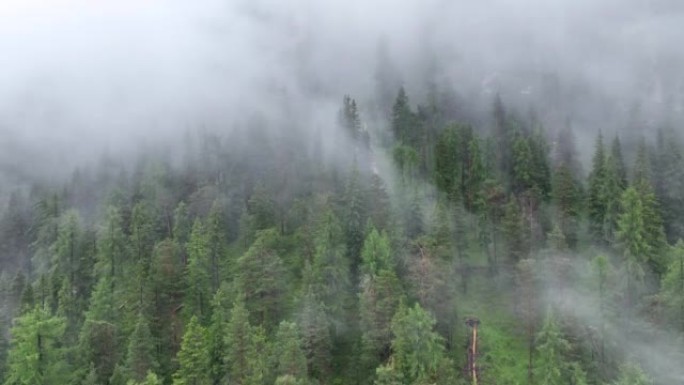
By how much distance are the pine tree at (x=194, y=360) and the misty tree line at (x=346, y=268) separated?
0.16 m

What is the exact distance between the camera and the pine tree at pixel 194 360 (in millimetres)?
59969

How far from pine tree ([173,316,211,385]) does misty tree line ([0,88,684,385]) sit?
160 millimetres

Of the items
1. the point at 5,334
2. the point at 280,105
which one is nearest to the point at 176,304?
the point at 5,334

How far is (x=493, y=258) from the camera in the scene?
8569 cm

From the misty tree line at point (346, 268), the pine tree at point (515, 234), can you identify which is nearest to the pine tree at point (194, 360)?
the misty tree line at point (346, 268)

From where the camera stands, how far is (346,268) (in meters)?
Answer: 73.3

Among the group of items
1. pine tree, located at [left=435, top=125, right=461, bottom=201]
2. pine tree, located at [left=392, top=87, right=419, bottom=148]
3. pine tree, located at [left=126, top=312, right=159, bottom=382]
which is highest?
pine tree, located at [left=392, top=87, right=419, bottom=148]

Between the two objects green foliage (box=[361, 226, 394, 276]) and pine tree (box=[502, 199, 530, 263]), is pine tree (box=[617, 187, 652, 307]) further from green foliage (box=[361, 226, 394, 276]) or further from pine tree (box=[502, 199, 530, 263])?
green foliage (box=[361, 226, 394, 276])

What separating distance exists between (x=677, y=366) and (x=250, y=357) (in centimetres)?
4048

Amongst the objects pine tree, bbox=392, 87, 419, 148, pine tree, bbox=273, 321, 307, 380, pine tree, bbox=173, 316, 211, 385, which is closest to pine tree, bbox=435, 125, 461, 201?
pine tree, bbox=392, 87, 419, 148

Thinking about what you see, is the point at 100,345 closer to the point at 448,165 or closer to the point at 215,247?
the point at 215,247

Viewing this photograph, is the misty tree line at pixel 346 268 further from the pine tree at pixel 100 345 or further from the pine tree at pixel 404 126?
the pine tree at pixel 404 126

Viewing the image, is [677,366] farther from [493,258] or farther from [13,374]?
[13,374]

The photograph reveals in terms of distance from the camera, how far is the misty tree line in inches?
2366
